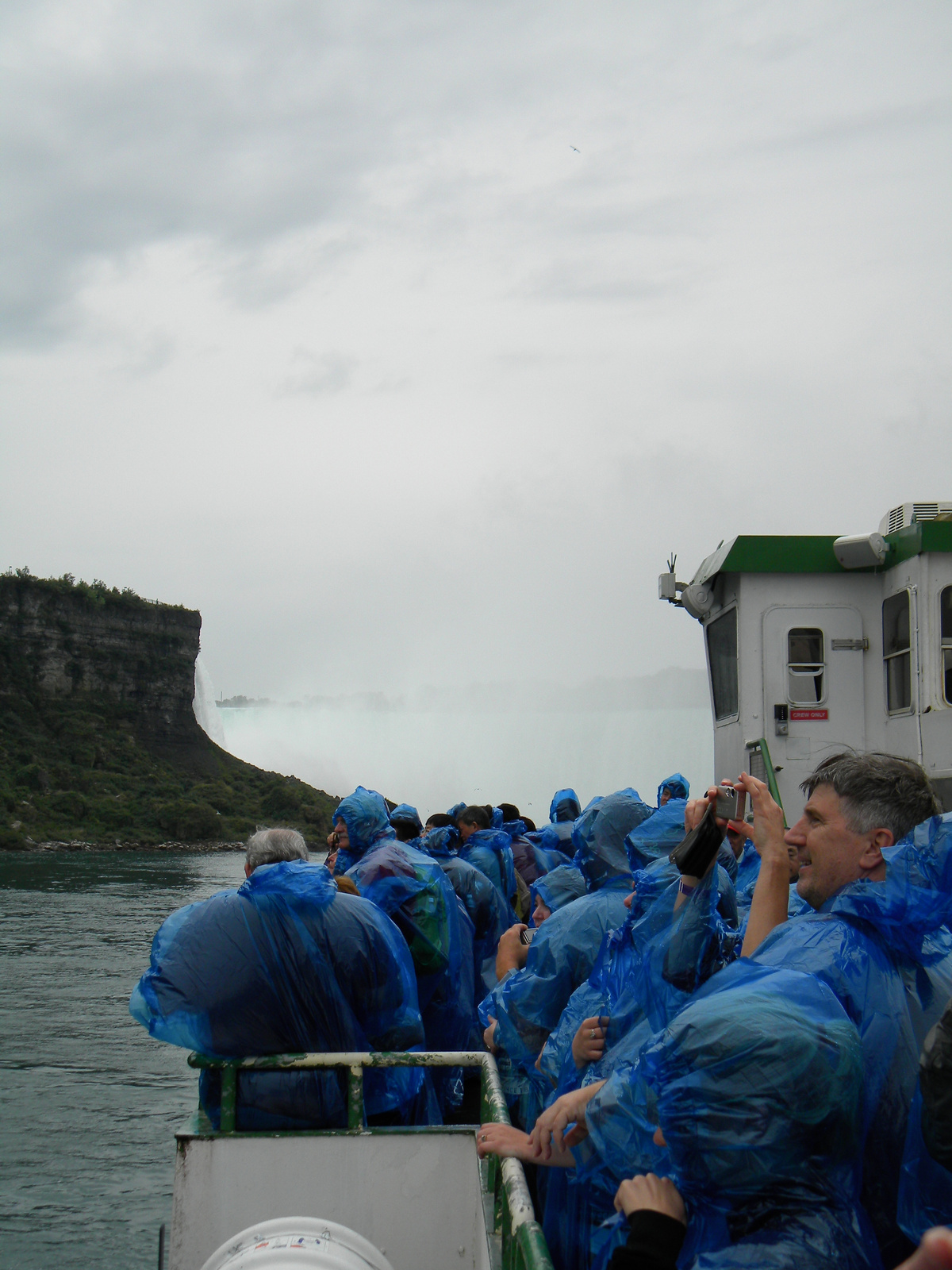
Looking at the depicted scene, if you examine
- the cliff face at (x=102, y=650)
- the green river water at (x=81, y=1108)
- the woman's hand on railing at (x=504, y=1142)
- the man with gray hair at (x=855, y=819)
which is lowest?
the green river water at (x=81, y=1108)

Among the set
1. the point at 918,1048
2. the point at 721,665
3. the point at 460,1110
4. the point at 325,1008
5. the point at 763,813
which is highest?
the point at 721,665

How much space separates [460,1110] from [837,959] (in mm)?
4137

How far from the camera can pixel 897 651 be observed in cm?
631

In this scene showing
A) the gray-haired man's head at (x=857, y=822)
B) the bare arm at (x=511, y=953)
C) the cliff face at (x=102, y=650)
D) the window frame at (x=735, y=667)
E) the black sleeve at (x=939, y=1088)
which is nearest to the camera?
the black sleeve at (x=939, y=1088)

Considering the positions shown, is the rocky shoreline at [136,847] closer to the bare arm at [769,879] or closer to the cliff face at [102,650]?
the cliff face at [102,650]

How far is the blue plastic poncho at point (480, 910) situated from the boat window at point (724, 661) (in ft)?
6.23

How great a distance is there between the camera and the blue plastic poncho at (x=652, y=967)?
2430 millimetres

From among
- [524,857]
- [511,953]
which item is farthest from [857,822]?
[524,857]

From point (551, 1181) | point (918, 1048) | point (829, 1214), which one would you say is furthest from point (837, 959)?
point (551, 1181)

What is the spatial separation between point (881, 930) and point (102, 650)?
70.0 meters

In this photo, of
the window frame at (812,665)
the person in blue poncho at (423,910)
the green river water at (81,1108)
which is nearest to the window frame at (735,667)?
the window frame at (812,665)

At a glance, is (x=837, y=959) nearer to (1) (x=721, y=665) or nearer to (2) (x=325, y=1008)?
(2) (x=325, y=1008)

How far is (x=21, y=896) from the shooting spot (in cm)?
2730

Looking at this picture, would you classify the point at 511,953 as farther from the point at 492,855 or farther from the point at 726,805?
the point at 492,855
